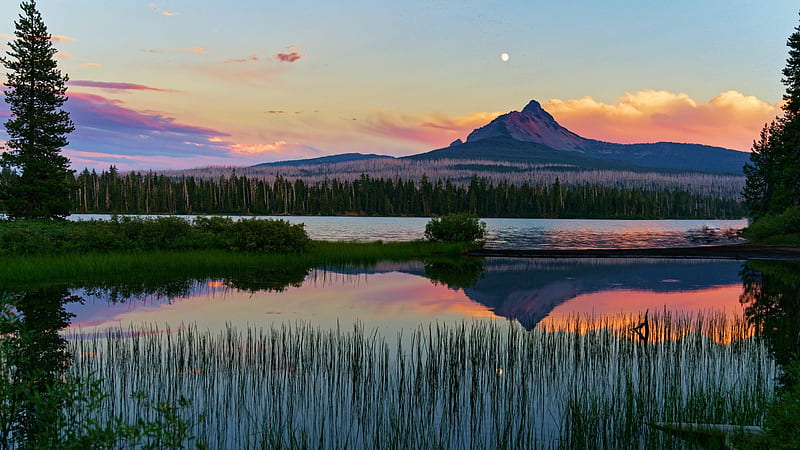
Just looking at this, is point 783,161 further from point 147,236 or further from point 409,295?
point 147,236

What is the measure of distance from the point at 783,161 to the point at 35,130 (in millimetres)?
77486

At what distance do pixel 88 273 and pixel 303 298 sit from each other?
44.5 feet

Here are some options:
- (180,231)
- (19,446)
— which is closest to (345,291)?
(180,231)

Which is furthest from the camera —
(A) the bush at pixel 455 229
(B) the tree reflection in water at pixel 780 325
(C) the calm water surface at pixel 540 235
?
(C) the calm water surface at pixel 540 235

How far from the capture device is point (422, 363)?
14492mm

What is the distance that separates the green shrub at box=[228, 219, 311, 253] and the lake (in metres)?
11.5

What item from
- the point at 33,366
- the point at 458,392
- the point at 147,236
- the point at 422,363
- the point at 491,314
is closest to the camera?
the point at 458,392

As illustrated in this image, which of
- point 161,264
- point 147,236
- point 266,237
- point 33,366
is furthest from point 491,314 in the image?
point 147,236

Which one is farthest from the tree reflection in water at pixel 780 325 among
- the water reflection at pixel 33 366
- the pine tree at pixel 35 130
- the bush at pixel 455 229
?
the pine tree at pixel 35 130

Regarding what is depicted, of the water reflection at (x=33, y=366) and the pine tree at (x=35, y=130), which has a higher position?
the pine tree at (x=35, y=130)

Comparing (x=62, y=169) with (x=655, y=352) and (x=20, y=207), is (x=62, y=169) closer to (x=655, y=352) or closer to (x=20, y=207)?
(x=20, y=207)

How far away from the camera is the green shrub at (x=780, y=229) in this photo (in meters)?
54.8

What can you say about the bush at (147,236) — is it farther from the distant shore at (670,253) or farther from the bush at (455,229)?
the distant shore at (670,253)

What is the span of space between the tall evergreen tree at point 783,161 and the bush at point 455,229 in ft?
112
